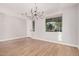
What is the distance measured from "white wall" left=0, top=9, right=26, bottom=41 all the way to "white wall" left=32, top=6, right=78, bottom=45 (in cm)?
38

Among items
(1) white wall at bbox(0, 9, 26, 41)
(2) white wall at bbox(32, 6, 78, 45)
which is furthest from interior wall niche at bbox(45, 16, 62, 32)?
(1) white wall at bbox(0, 9, 26, 41)

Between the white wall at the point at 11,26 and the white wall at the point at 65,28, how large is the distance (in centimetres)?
38

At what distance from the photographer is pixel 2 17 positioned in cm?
270

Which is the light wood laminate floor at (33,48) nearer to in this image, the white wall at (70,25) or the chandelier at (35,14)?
the white wall at (70,25)

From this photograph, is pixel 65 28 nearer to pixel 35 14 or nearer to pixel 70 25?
pixel 70 25

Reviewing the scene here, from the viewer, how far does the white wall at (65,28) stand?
2885mm

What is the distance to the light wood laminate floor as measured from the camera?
2.60 meters

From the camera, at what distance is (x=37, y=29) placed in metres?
2.98

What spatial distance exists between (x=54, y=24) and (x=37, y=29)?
20.8 inches

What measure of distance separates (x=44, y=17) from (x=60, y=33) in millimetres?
647

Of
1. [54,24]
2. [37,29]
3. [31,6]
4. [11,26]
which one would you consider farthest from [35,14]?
[11,26]

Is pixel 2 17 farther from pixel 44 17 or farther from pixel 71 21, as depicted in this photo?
pixel 71 21

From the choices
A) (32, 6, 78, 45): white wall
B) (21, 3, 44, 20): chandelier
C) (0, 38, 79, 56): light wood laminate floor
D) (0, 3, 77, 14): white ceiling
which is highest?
(0, 3, 77, 14): white ceiling

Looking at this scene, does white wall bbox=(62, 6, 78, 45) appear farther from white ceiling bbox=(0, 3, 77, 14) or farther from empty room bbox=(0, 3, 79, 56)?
white ceiling bbox=(0, 3, 77, 14)
